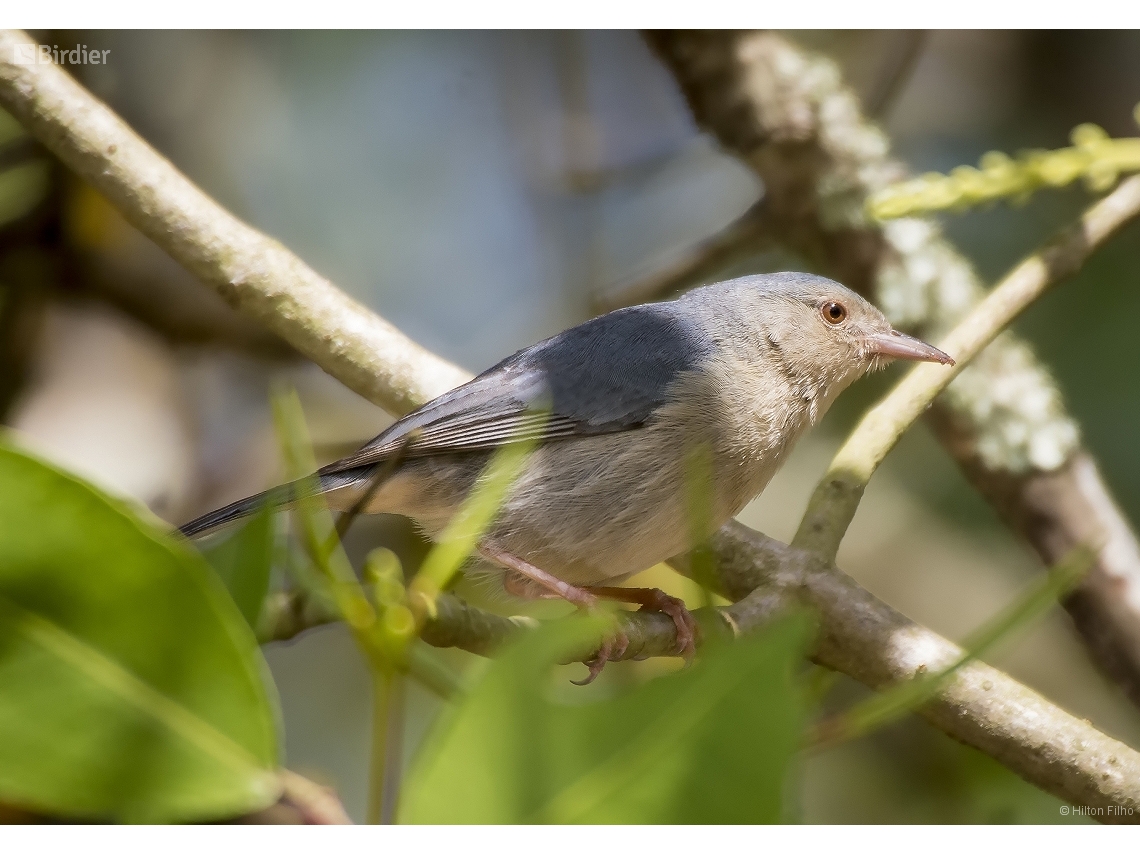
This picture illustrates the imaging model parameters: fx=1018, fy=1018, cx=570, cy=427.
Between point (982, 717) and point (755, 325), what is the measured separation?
127 cm

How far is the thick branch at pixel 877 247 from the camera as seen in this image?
335 centimetres

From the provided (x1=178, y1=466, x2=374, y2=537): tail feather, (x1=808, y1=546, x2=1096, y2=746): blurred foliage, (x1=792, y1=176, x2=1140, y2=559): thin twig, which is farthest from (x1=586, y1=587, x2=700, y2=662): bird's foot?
(x1=808, y1=546, x2=1096, y2=746): blurred foliage

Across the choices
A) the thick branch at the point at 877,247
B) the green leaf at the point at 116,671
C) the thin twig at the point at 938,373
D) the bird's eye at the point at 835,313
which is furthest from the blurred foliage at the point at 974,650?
the thick branch at the point at 877,247

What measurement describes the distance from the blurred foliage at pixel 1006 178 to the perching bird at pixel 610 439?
0.53 meters

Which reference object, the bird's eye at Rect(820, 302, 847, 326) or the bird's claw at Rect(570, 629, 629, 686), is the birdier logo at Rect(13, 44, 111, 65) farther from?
the bird's eye at Rect(820, 302, 847, 326)

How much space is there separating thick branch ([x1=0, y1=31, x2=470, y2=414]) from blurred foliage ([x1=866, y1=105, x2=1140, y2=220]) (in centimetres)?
128

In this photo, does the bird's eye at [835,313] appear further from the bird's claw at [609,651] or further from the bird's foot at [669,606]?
the bird's claw at [609,651]

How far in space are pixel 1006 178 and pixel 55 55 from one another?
96.0 inches

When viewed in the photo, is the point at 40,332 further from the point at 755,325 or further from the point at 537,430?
the point at 755,325

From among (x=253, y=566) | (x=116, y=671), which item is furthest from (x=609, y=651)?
(x=116, y=671)

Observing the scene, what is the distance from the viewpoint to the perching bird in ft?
8.04

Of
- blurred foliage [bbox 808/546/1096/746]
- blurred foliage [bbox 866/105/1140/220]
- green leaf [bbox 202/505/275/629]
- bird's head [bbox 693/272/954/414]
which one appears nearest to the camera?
blurred foliage [bbox 808/546/1096/746]

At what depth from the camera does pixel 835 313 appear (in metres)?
3.01

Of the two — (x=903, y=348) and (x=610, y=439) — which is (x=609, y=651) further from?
(x=903, y=348)
